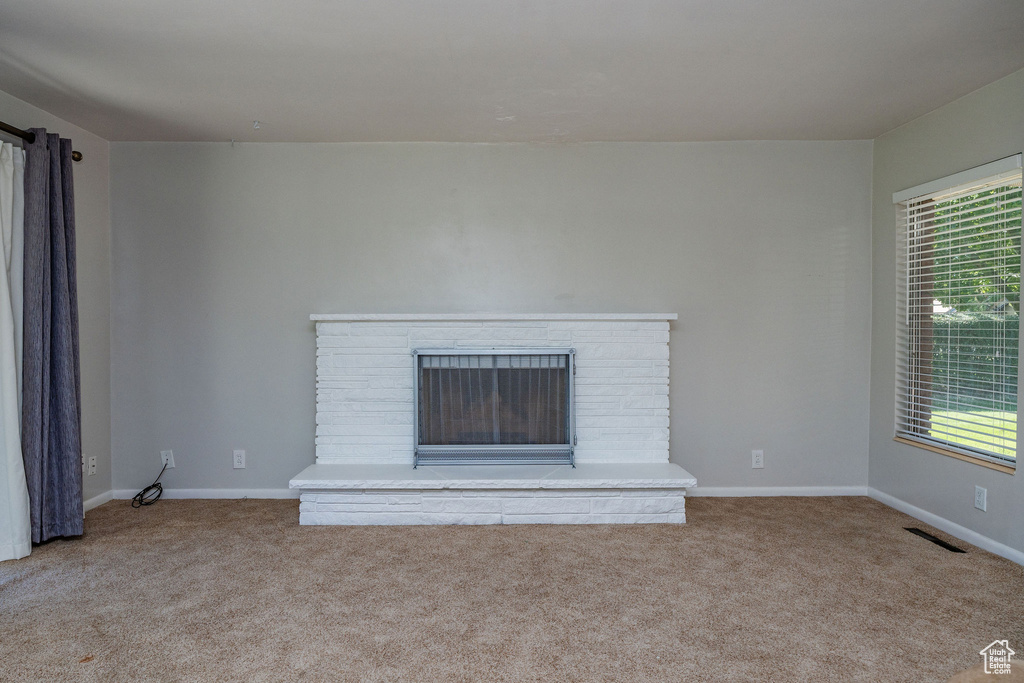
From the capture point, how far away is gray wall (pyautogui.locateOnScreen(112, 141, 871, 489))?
3.88 metres

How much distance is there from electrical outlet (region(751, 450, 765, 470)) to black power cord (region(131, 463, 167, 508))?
3.67m

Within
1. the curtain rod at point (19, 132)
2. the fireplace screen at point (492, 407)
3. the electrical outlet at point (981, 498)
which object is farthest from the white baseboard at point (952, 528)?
the curtain rod at point (19, 132)

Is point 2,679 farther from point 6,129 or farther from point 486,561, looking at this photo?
point 6,129

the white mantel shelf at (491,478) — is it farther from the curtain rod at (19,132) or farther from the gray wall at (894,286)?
the curtain rod at (19,132)

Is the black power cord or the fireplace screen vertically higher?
the fireplace screen

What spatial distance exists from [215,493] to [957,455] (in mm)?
4185

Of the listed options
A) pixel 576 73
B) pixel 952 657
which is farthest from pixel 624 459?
pixel 576 73

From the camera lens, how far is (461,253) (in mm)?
3883

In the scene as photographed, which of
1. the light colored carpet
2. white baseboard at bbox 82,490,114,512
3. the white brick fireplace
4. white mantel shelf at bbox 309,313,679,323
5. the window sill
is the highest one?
white mantel shelf at bbox 309,313,679,323

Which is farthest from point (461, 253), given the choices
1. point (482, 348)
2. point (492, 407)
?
point (492, 407)

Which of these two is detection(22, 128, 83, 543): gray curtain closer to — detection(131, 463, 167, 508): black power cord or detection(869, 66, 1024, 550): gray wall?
detection(131, 463, 167, 508): black power cord

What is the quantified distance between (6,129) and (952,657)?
4.21 meters

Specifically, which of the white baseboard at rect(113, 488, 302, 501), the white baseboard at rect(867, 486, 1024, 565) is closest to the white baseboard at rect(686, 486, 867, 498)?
the white baseboard at rect(867, 486, 1024, 565)

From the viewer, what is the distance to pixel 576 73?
2.82 m
